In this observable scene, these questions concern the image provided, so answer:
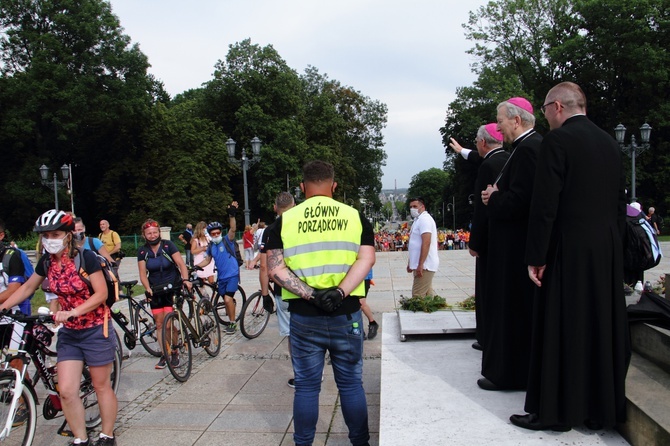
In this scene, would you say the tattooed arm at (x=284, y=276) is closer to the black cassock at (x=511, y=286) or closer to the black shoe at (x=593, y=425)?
the black cassock at (x=511, y=286)

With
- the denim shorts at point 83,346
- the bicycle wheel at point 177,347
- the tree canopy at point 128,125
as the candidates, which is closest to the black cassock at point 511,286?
Answer: the denim shorts at point 83,346

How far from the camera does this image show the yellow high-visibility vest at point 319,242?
3395 mm

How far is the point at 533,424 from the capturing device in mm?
3049

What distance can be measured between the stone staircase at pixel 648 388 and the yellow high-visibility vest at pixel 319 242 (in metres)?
1.64

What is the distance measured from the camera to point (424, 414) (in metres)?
3.45

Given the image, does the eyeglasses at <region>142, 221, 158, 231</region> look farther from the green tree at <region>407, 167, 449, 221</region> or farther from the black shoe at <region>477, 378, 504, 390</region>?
the green tree at <region>407, 167, 449, 221</region>

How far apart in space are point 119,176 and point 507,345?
40.0 meters

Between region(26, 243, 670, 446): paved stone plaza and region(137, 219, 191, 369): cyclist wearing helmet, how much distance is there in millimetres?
775

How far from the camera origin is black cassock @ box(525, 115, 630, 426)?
9.52 feet

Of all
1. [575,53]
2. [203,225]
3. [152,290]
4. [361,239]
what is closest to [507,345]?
[361,239]

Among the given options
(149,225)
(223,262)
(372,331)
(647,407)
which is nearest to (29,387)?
(149,225)

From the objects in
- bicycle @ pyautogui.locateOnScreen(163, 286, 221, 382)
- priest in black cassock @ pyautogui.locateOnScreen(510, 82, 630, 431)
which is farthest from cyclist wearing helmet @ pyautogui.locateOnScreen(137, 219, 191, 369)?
priest in black cassock @ pyautogui.locateOnScreen(510, 82, 630, 431)

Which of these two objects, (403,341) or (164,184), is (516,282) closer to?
(403,341)

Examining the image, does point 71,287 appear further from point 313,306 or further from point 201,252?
point 201,252
